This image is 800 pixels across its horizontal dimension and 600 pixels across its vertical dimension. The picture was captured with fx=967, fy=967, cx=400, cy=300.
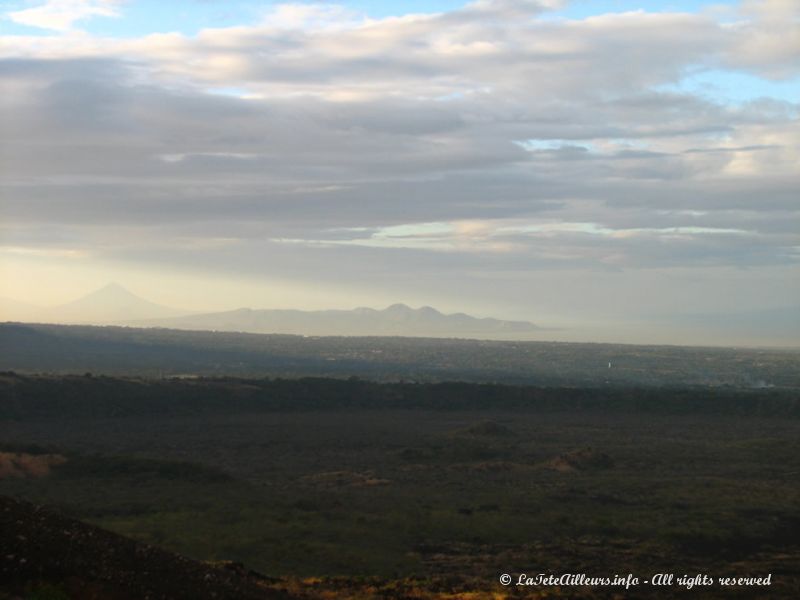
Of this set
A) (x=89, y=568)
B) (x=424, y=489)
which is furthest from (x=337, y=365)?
(x=89, y=568)

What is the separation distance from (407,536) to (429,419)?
4589 centimetres

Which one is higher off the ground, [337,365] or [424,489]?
[337,365]

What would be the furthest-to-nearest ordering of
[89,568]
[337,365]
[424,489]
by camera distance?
[337,365] → [424,489] → [89,568]

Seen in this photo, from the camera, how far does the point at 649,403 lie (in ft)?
301

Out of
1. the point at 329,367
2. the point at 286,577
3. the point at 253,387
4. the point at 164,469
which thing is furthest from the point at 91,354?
the point at 286,577

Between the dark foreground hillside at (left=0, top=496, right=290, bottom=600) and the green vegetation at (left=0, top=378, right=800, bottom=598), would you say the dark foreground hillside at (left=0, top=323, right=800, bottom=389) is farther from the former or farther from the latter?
the dark foreground hillside at (left=0, top=496, right=290, bottom=600)

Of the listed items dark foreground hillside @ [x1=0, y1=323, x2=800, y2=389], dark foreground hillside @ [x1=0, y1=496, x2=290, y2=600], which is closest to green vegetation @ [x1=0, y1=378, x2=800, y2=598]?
dark foreground hillside @ [x1=0, y1=496, x2=290, y2=600]

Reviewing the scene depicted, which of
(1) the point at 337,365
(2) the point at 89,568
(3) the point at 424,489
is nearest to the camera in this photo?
(2) the point at 89,568

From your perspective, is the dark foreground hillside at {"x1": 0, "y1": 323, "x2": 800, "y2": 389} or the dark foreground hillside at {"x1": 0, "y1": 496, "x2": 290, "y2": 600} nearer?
the dark foreground hillside at {"x1": 0, "y1": 496, "x2": 290, "y2": 600}

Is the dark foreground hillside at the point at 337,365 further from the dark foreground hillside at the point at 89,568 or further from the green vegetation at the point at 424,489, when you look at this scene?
the dark foreground hillside at the point at 89,568

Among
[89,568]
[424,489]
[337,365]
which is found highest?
[89,568]

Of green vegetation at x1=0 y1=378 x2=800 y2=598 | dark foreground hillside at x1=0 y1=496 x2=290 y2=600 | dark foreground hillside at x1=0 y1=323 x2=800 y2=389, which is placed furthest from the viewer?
dark foreground hillside at x1=0 y1=323 x2=800 y2=389

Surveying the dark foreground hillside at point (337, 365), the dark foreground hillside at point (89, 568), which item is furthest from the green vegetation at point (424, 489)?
the dark foreground hillside at point (337, 365)

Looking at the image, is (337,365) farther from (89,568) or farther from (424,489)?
(89,568)
